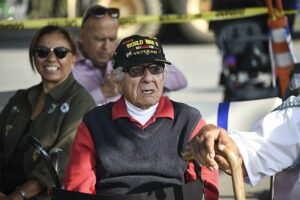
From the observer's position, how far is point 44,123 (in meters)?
4.62

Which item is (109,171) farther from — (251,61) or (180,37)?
(180,37)

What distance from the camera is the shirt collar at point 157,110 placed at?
11.8 ft

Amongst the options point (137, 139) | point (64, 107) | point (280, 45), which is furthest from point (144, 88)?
point (280, 45)

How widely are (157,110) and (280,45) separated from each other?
11.9 ft

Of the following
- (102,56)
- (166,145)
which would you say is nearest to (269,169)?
(166,145)

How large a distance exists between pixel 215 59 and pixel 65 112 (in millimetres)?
7236

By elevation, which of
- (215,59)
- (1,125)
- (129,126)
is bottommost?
(215,59)

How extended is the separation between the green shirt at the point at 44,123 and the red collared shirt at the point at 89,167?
821mm

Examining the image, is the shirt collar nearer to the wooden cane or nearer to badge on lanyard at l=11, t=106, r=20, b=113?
the wooden cane

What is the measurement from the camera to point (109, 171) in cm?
353

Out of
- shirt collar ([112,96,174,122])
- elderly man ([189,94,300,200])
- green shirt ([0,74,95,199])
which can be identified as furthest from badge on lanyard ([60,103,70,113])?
elderly man ([189,94,300,200])

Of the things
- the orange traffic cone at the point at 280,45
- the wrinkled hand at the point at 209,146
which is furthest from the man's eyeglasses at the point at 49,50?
the orange traffic cone at the point at 280,45

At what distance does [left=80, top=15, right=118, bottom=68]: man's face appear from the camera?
17.9ft

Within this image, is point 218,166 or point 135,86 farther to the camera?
point 135,86
